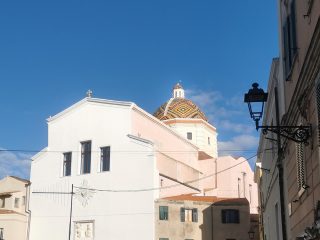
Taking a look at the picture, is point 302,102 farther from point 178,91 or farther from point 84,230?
point 178,91

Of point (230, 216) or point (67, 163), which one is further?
point (67, 163)

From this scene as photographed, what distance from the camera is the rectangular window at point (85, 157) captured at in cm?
3877

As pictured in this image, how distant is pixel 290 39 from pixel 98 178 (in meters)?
27.8

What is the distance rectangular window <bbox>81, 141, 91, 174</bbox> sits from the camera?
3877cm

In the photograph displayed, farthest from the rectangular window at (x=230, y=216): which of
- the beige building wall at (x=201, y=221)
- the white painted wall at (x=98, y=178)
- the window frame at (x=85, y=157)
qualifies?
the window frame at (x=85, y=157)

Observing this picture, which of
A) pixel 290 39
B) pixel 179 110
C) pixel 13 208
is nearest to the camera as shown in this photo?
pixel 290 39

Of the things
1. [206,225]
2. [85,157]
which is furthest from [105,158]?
[206,225]

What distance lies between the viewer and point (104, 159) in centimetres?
3850

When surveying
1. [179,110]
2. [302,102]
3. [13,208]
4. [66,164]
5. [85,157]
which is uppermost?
[179,110]

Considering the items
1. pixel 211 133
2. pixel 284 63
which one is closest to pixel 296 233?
pixel 284 63

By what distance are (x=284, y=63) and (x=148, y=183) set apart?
973 inches

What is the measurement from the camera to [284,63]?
40.6 ft

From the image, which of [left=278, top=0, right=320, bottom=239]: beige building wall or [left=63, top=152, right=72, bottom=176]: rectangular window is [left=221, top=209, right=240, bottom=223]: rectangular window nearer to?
[left=63, top=152, right=72, bottom=176]: rectangular window

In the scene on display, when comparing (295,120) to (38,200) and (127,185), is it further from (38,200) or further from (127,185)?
(38,200)
